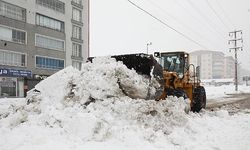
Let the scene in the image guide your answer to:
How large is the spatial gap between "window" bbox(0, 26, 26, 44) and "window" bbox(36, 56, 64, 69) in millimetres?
3517

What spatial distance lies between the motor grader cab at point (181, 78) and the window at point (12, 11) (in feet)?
103

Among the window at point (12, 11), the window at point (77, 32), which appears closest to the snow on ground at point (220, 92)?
the window at point (77, 32)

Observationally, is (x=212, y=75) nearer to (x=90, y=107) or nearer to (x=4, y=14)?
(x=4, y=14)

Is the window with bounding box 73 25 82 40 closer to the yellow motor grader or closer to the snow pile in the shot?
the yellow motor grader

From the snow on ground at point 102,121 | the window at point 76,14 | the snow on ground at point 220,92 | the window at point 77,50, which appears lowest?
the snow on ground at point 220,92

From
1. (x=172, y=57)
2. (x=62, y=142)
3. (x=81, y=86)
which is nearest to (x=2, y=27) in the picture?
(x=172, y=57)

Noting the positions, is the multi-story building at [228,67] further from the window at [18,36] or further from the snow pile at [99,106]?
the snow pile at [99,106]

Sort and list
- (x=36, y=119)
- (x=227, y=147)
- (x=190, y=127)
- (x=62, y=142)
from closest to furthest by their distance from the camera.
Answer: (x=62, y=142)
(x=227, y=147)
(x=36, y=119)
(x=190, y=127)

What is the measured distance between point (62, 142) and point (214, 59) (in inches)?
6713

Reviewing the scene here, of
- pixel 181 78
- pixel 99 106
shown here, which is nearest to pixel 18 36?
pixel 181 78

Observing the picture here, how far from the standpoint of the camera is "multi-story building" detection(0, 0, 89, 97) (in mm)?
42031

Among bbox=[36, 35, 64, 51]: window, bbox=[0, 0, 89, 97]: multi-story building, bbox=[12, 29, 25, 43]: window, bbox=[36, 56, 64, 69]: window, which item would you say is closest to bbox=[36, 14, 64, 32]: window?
bbox=[0, 0, 89, 97]: multi-story building

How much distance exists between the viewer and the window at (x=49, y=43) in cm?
A: 4709

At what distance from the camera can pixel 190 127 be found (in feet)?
32.5
